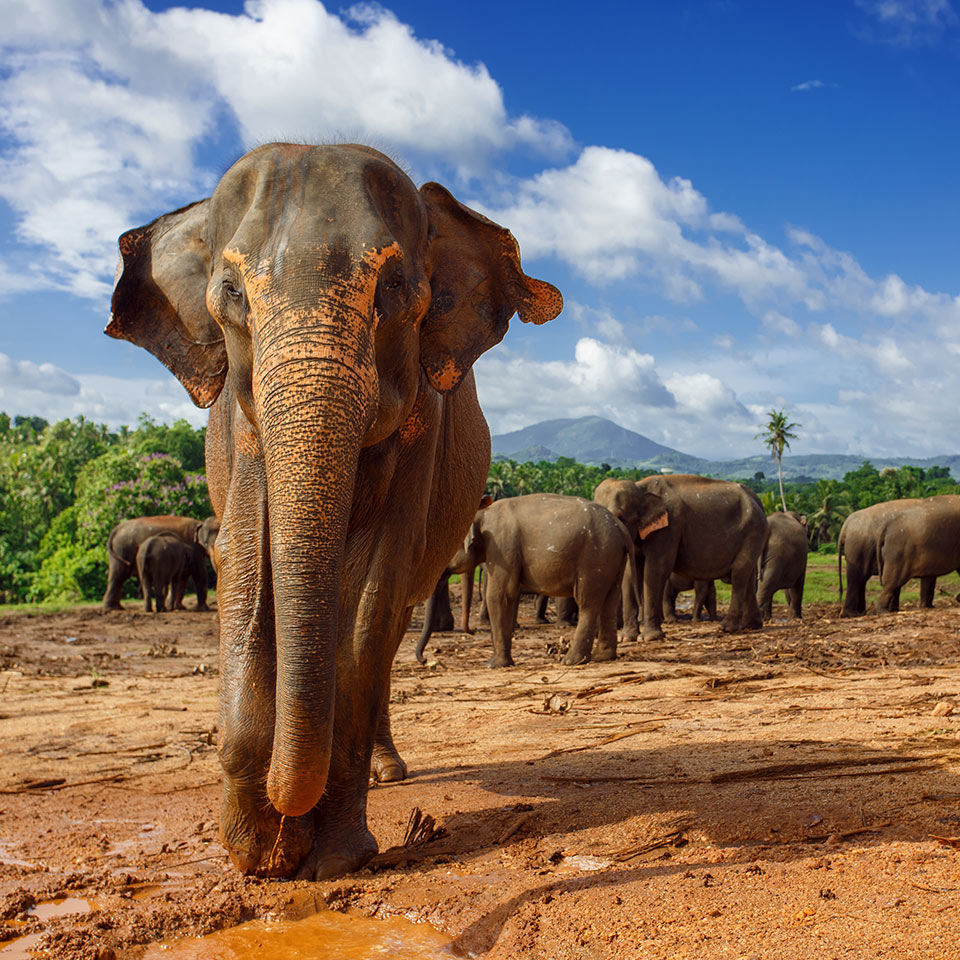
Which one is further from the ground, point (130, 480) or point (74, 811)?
point (130, 480)

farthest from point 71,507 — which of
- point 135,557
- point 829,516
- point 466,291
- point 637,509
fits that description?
point 829,516

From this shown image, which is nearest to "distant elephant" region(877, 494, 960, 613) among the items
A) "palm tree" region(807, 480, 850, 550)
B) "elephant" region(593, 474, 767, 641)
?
"elephant" region(593, 474, 767, 641)

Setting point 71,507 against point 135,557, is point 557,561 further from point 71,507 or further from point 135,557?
point 71,507

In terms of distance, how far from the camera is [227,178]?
4480 mm

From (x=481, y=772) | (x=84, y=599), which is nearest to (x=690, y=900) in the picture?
(x=481, y=772)

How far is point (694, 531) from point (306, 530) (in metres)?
14.5

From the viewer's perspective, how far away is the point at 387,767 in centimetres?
617

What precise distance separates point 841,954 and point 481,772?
10.9ft

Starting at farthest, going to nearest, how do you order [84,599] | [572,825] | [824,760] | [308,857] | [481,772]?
1. [84,599]
2. [481,772]
3. [824,760]
4. [572,825]
5. [308,857]

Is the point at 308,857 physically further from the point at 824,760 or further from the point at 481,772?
the point at 824,760

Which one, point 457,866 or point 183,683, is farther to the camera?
point 183,683

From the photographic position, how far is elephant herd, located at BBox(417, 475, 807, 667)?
12.4 meters

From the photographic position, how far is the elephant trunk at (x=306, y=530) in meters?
3.61

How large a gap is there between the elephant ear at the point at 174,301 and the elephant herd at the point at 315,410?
0.4 inches
